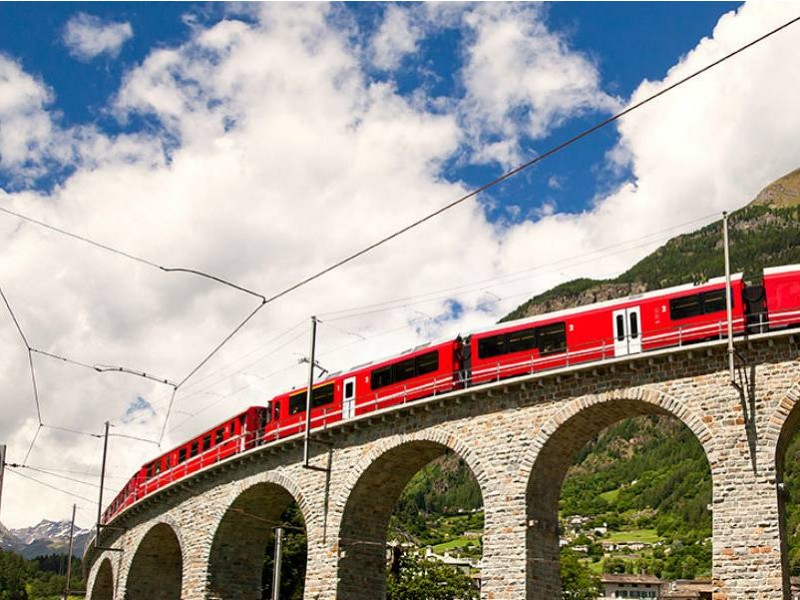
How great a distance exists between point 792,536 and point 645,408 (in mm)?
116034

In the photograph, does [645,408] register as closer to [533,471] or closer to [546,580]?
[533,471]

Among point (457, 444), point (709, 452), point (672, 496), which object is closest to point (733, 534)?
point (709, 452)

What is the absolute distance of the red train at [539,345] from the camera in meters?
28.4

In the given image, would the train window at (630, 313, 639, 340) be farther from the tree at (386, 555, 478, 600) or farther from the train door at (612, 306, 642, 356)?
the tree at (386, 555, 478, 600)

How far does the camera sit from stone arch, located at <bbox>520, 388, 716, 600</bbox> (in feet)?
99.1

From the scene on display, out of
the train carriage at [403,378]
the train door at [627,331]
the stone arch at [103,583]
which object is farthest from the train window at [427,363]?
the stone arch at [103,583]

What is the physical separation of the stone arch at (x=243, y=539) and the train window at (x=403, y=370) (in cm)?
965

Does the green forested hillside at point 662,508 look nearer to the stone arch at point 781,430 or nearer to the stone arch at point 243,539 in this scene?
the stone arch at point 243,539

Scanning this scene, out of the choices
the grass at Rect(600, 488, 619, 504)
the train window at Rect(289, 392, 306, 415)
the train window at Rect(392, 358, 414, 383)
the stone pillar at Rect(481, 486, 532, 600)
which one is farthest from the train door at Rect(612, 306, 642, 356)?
the grass at Rect(600, 488, 619, 504)

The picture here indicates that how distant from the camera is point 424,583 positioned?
6112 cm

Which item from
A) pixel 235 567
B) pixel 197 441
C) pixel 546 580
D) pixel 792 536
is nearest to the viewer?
pixel 546 580

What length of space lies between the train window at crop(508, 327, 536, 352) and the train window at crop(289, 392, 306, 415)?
11.4 metres

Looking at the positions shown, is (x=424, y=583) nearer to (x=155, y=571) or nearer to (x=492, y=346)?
(x=155, y=571)

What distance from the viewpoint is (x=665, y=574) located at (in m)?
136
